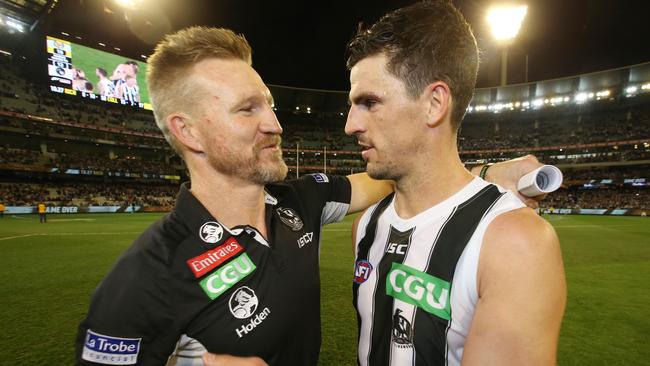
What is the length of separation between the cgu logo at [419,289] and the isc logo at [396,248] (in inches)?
3.0

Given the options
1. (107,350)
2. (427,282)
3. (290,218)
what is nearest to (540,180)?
(427,282)

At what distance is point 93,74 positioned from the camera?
40.2 meters

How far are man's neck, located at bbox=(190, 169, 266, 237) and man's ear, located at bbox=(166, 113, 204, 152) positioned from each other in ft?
0.64

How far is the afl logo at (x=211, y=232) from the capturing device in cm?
193

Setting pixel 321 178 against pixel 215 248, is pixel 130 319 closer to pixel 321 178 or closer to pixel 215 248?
pixel 215 248

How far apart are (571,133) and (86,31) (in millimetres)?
75441

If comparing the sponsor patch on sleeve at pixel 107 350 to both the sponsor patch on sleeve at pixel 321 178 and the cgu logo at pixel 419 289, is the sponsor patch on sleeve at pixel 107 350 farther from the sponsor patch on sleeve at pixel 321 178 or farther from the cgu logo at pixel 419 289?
the sponsor patch on sleeve at pixel 321 178

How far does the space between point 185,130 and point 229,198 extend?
1.94ft

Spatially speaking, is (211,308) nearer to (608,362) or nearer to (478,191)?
(478,191)

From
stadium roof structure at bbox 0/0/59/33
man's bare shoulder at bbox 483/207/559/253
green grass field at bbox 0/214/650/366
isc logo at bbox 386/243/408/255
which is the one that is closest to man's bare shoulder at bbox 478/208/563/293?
man's bare shoulder at bbox 483/207/559/253

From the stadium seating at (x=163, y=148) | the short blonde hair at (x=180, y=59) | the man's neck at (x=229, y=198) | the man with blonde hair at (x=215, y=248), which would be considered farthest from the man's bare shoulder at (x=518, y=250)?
the stadium seating at (x=163, y=148)

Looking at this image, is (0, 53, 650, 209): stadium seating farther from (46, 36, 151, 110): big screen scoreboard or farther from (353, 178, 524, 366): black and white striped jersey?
(353, 178, 524, 366): black and white striped jersey

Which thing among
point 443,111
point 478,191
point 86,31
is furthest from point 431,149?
point 86,31

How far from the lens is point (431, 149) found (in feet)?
6.25
